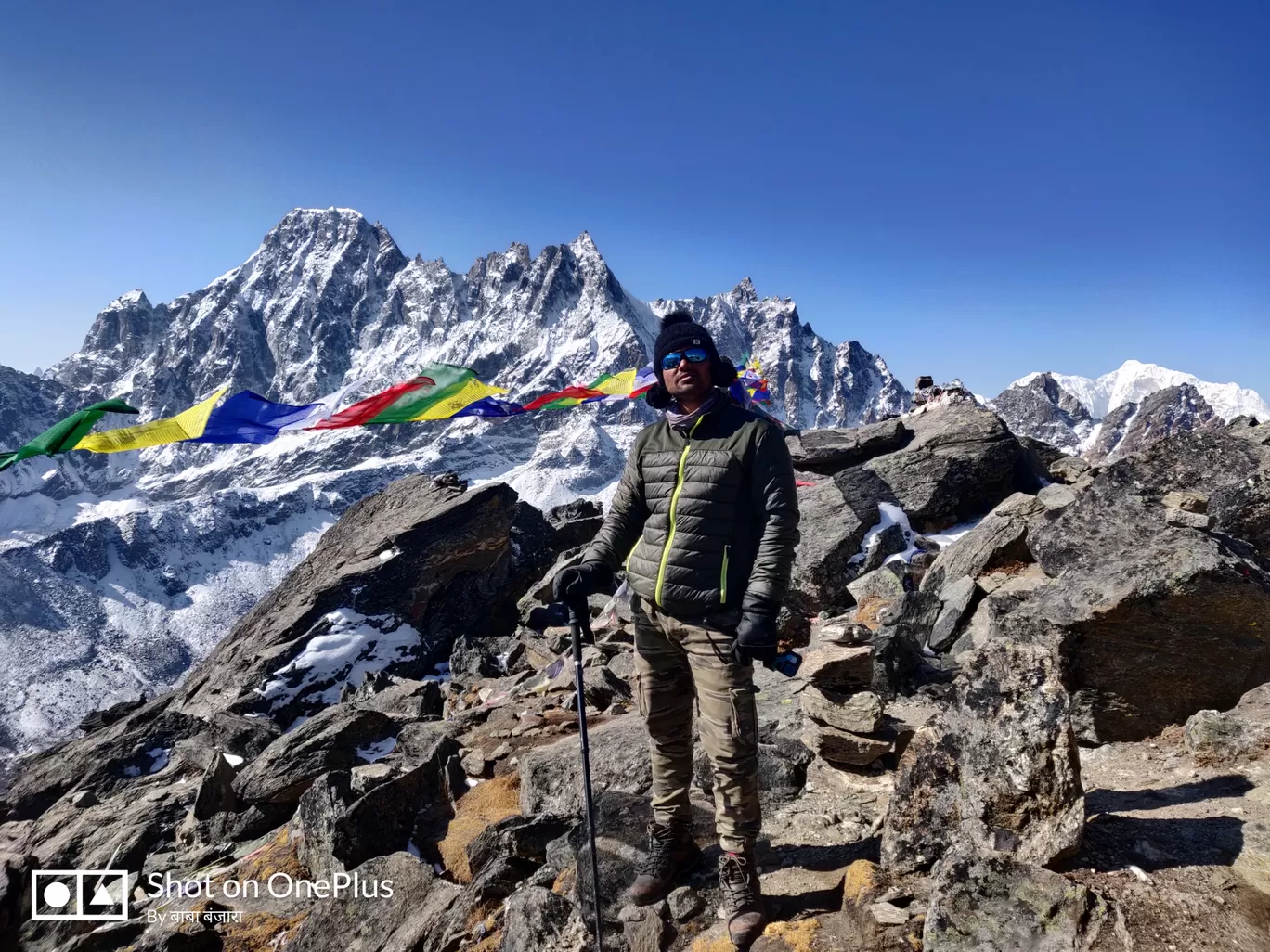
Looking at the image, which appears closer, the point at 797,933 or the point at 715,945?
the point at 797,933

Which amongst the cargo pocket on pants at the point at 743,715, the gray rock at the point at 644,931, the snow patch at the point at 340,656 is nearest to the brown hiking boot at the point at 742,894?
the gray rock at the point at 644,931

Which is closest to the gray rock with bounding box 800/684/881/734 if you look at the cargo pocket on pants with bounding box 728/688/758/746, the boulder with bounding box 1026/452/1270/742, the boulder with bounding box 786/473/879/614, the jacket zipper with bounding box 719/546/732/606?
the boulder with bounding box 1026/452/1270/742

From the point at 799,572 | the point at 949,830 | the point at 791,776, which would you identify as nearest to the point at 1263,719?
the point at 949,830

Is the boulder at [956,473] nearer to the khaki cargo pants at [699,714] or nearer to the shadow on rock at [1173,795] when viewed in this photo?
the shadow on rock at [1173,795]

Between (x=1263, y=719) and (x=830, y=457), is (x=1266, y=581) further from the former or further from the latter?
(x=830, y=457)

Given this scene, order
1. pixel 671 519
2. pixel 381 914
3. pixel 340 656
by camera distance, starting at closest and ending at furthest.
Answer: pixel 671 519
pixel 381 914
pixel 340 656

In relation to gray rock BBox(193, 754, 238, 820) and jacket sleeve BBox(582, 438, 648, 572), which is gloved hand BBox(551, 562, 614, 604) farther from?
gray rock BBox(193, 754, 238, 820)

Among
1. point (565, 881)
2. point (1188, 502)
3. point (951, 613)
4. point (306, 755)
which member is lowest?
point (306, 755)

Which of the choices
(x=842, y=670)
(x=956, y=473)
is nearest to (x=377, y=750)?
(x=842, y=670)

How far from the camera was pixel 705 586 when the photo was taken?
397 centimetres

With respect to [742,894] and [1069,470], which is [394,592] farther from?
[1069,470]

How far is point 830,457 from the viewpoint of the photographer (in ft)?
63.1

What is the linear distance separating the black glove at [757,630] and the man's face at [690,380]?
1.37 metres

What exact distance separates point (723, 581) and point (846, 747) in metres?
2.67
